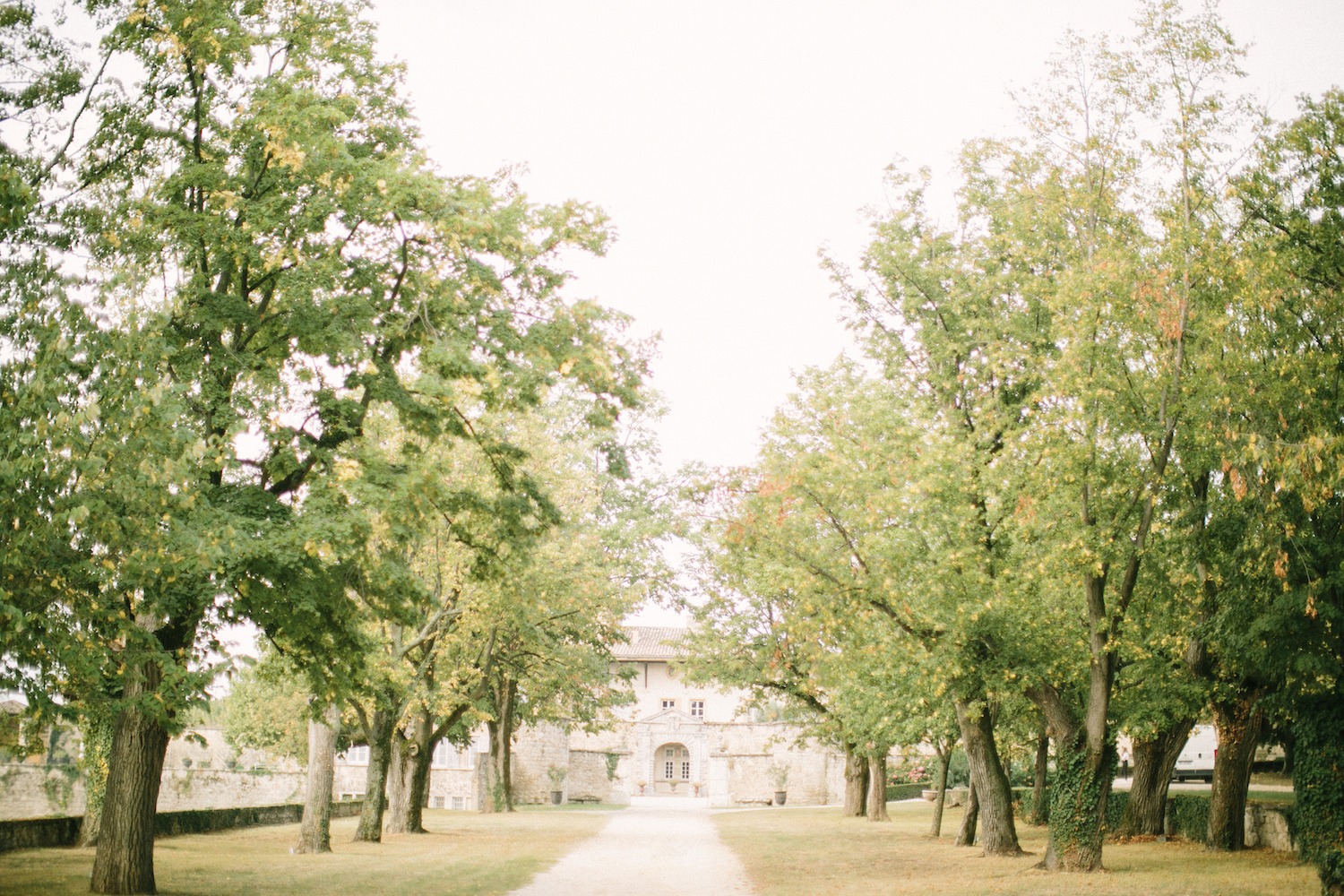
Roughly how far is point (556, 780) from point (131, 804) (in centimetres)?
4282

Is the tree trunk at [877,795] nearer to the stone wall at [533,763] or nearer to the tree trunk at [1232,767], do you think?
the tree trunk at [1232,767]

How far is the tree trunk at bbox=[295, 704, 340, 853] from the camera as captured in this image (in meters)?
20.4

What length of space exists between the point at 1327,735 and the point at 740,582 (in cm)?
1179

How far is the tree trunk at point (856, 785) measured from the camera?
37531 millimetres

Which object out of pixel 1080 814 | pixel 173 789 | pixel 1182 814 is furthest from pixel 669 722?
pixel 1080 814

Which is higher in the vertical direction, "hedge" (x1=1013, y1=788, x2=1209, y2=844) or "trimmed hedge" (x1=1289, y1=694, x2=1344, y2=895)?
"trimmed hedge" (x1=1289, y1=694, x2=1344, y2=895)

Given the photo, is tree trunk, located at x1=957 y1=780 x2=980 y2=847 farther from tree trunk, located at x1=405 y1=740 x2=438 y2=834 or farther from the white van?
the white van

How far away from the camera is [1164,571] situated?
17.7 metres

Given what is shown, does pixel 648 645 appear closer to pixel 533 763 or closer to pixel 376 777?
pixel 533 763

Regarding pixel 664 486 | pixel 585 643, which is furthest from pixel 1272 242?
pixel 664 486

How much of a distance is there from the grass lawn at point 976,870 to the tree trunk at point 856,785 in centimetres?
1007

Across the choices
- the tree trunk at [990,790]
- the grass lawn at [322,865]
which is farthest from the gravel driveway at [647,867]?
the tree trunk at [990,790]

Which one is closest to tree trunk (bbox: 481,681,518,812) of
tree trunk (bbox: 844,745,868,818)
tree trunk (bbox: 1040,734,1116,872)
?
tree trunk (bbox: 844,745,868,818)

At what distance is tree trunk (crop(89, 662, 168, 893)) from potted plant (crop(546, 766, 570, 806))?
137 ft
